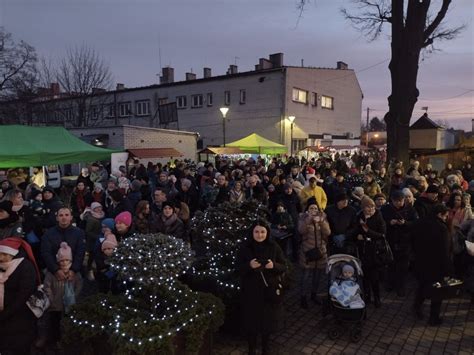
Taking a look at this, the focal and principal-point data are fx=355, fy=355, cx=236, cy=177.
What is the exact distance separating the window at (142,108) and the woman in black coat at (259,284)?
33.7 m

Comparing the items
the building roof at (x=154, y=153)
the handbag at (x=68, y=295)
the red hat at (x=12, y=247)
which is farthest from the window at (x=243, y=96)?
the red hat at (x=12, y=247)

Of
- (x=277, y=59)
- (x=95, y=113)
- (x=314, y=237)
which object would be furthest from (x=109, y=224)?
(x=95, y=113)

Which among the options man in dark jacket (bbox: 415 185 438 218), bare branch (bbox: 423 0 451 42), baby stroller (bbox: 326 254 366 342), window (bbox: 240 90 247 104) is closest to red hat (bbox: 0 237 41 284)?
baby stroller (bbox: 326 254 366 342)

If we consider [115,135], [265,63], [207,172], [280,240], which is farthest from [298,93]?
[280,240]

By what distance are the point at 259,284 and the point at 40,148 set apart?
9.28 m

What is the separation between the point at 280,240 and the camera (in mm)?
7285

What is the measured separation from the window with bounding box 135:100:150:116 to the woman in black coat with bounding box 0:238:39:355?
1328 inches

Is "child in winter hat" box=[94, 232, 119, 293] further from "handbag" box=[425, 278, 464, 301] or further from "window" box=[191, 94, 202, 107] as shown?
"window" box=[191, 94, 202, 107]

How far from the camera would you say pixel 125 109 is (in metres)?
37.7

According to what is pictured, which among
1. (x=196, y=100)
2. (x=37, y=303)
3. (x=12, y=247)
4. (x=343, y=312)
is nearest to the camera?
(x=12, y=247)

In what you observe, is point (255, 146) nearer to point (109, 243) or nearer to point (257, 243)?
point (109, 243)

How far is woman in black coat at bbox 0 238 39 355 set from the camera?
3.70m

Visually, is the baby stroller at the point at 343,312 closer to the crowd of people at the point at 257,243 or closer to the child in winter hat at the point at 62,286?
the crowd of people at the point at 257,243

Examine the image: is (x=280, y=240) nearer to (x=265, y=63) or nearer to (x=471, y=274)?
(x=471, y=274)
